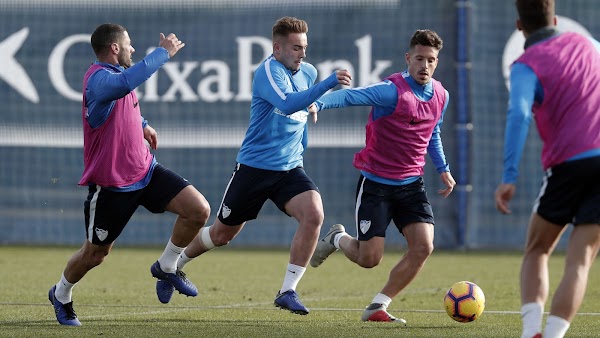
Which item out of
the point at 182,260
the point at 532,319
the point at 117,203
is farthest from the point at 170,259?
the point at 532,319

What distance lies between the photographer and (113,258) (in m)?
14.5

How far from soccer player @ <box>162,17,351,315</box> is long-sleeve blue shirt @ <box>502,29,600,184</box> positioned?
282cm

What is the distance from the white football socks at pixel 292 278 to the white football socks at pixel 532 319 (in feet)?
8.85

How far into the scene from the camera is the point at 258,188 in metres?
8.73

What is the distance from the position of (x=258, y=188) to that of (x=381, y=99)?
1221mm

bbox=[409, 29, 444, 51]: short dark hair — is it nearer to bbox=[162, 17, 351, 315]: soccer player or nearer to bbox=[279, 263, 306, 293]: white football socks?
bbox=[162, 17, 351, 315]: soccer player

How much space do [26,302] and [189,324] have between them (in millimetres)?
2127

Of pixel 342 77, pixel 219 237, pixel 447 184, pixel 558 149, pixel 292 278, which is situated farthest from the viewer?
pixel 219 237

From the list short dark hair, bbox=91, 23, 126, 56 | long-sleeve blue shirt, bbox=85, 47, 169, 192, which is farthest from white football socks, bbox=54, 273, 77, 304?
short dark hair, bbox=91, 23, 126, 56

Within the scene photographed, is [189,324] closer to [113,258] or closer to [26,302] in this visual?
[26,302]

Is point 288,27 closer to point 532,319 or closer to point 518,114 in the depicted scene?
point 518,114

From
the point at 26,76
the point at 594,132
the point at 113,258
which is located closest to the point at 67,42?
the point at 26,76

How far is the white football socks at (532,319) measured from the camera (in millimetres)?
5793

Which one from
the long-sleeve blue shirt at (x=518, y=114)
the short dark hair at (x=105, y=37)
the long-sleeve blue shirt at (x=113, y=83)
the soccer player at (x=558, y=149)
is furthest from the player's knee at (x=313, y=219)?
the long-sleeve blue shirt at (x=518, y=114)
